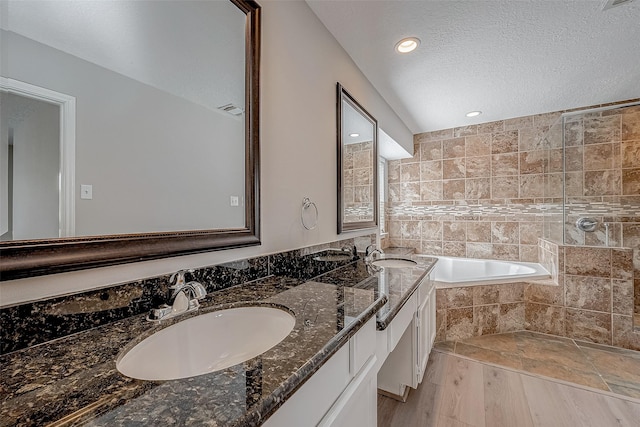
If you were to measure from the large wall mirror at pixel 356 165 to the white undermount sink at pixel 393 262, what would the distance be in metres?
0.29

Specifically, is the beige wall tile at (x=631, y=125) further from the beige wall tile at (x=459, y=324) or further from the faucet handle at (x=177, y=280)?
the faucet handle at (x=177, y=280)

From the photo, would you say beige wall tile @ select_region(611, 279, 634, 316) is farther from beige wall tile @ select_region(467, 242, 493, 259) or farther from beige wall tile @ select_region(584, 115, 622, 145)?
beige wall tile @ select_region(584, 115, 622, 145)

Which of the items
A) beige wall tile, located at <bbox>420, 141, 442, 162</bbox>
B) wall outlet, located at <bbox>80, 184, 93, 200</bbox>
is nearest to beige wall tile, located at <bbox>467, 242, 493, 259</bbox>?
beige wall tile, located at <bbox>420, 141, 442, 162</bbox>

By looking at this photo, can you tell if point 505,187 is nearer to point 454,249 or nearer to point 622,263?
point 454,249

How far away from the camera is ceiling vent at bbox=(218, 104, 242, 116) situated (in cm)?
104

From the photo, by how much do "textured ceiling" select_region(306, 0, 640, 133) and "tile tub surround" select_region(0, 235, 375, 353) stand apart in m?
1.43

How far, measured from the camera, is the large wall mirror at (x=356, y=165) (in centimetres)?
177

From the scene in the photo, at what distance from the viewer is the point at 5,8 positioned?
0.58 meters

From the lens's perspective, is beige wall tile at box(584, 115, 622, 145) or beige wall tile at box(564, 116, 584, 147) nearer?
beige wall tile at box(584, 115, 622, 145)

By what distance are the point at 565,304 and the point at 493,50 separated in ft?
7.81

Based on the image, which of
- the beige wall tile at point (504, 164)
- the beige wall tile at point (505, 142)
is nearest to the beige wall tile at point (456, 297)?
the beige wall tile at point (504, 164)

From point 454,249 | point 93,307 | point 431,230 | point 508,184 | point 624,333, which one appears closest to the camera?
point 93,307

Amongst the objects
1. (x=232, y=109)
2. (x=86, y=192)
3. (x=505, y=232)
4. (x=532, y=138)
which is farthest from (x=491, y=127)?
(x=86, y=192)

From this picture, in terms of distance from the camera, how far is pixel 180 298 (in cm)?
77
